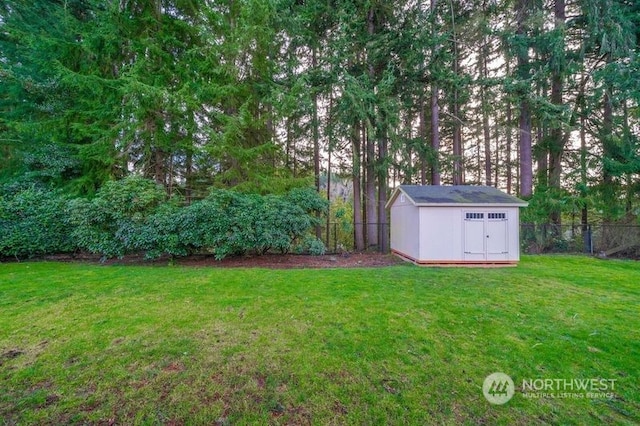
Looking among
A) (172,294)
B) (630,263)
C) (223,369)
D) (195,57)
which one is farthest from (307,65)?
(630,263)

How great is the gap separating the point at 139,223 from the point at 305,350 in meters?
6.65

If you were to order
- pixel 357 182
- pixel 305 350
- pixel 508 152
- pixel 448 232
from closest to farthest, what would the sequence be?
pixel 305 350 → pixel 448 232 → pixel 357 182 → pixel 508 152

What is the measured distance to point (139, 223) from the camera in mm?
7395

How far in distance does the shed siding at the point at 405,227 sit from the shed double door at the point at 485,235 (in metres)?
1.32

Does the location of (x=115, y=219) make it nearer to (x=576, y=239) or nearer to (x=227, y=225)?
(x=227, y=225)

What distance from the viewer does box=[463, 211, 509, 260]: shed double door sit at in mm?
7648

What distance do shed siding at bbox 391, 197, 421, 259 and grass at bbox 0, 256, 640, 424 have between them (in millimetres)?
2690

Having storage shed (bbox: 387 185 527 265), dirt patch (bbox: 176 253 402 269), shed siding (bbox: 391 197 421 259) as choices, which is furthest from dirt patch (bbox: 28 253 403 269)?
storage shed (bbox: 387 185 527 265)

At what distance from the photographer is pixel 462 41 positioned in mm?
10258

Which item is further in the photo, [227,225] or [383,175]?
[383,175]

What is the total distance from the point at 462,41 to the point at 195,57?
960 centimetres

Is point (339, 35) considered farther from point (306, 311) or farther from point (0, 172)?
point (0, 172)

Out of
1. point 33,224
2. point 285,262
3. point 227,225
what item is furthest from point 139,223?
point 285,262

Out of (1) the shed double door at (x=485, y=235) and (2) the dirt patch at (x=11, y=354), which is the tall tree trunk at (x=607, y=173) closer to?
(1) the shed double door at (x=485, y=235)
